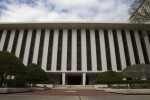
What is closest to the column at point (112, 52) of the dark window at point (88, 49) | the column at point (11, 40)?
the dark window at point (88, 49)

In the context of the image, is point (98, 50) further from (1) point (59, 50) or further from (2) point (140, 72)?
(2) point (140, 72)

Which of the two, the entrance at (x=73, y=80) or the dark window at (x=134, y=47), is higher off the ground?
the dark window at (x=134, y=47)

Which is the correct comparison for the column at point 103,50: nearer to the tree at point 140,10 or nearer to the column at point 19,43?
the tree at point 140,10

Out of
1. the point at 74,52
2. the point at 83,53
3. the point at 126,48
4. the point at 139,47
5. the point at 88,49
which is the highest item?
the point at 139,47

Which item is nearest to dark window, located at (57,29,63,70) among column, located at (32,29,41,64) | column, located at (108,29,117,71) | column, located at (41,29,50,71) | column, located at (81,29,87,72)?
column, located at (41,29,50,71)

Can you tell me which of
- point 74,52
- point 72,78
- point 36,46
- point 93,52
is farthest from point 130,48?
point 36,46

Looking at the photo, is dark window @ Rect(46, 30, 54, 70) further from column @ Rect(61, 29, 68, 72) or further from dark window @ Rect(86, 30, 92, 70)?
dark window @ Rect(86, 30, 92, 70)

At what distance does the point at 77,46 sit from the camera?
37.7 meters

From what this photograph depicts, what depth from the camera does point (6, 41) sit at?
3894 cm

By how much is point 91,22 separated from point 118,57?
13.1 meters

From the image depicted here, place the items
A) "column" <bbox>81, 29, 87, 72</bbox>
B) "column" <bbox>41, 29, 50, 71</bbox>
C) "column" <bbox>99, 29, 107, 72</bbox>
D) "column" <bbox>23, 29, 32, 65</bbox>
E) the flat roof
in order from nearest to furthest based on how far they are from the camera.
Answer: "column" <bbox>99, 29, 107, 72</bbox>, "column" <bbox>81, 29, 87, 72</bbox>, "column" <bbox>41, 29, 50, 71</bbox>, "column" <bbox>23, 29, 32, 65</bbox>, the flat roof

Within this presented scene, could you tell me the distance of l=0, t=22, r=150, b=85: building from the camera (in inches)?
1419

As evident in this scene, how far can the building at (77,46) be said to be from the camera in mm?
36031

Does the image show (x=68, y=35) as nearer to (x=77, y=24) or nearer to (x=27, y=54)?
(x=77, y=24)
